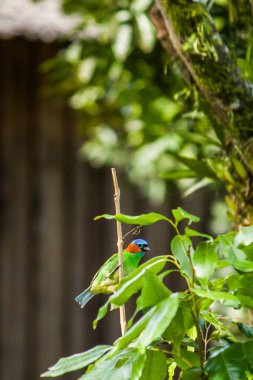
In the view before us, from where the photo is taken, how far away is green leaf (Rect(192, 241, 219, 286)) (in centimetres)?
102

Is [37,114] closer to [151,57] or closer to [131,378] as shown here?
[151,57]

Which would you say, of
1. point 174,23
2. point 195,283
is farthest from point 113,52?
point 195,283

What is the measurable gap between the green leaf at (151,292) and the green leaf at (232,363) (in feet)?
0.37

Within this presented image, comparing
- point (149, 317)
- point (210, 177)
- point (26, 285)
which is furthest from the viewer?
point (26, 285)

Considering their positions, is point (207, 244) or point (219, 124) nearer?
point (207, 244)

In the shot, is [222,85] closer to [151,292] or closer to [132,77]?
[151,292]

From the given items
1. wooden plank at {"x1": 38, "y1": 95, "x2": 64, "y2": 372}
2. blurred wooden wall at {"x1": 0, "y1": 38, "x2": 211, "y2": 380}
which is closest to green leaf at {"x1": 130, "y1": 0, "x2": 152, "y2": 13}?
blurred wooden wall at {"x1": 0, "y1": 38, "x2": 211, "y2": 380}

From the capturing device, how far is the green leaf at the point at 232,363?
104 cm

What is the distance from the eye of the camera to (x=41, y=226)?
14.9ft

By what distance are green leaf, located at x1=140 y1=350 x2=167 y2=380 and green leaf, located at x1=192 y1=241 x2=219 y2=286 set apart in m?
0.16

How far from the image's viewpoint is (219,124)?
1.62 metres

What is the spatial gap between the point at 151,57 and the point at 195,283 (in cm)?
230

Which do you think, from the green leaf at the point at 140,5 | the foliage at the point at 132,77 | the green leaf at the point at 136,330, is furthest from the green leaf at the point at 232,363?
the green leaf at the point at 140,5

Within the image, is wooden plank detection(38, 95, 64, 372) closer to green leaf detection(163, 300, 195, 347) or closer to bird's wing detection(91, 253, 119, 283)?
bird's wing detection(91, 253, 119, 283)
